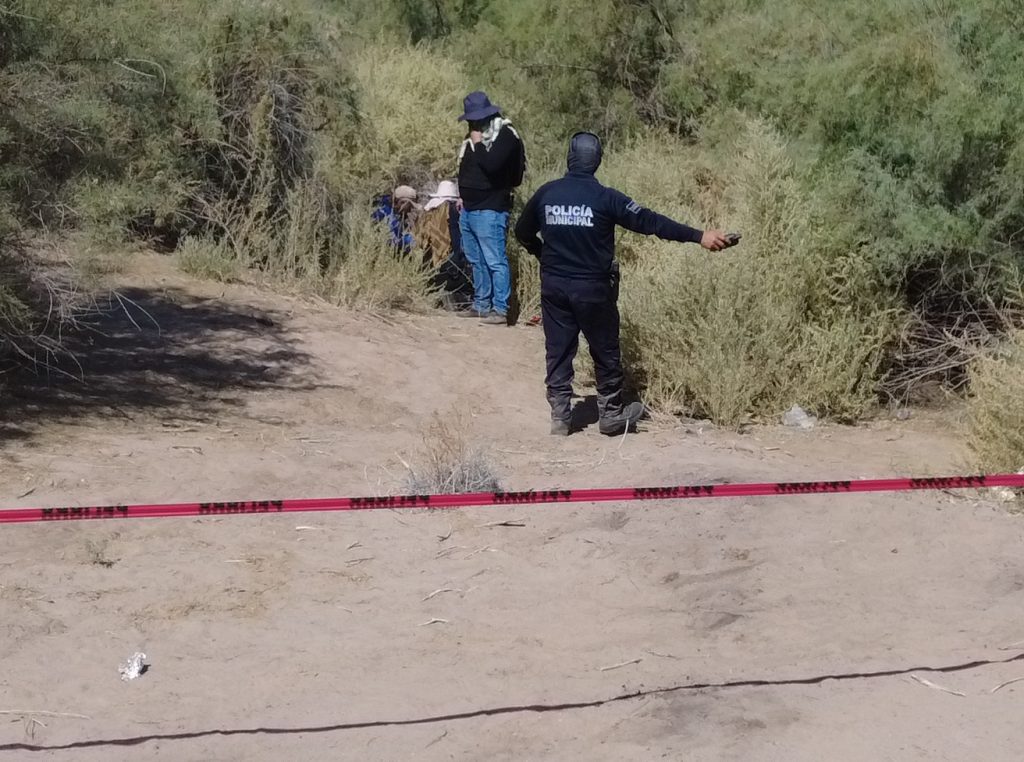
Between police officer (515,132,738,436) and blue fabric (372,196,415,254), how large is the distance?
4.05 m

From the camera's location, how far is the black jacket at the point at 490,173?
440 inches

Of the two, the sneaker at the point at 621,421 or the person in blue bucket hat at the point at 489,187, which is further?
the person in blue bucket hat at the point at 489,187

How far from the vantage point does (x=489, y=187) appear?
11.3m

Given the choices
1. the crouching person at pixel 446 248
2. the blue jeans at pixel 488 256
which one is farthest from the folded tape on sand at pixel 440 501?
the crouching person at pixel 446 248

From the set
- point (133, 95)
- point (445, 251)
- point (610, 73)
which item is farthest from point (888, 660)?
point (610, 73)

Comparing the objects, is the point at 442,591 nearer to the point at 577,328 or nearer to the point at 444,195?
the point at 577,328

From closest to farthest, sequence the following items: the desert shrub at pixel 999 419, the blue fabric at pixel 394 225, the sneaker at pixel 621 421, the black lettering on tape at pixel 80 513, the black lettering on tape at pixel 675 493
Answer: the black lettering on tape at pixel 80 513 < the black lettering on tape at pixel 675 493 < the desert shrub at pixel 999 419 < the sneaker at pixel 621 421 < the blue fabric at pixel 394 225

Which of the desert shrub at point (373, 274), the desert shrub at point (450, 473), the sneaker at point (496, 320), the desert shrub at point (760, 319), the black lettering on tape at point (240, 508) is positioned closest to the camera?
the black lettering on tape at point (240, 508)

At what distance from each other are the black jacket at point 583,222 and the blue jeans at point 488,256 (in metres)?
3.12

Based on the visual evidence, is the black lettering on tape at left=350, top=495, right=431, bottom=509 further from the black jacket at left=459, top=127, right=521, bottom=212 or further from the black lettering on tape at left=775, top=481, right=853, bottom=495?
the black jacket at left=459, top=127, right=521, bottom=212

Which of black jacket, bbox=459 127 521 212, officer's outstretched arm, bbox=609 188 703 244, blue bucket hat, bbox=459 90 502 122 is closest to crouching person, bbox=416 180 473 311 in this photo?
black jacket, bbox=459 127 521 212

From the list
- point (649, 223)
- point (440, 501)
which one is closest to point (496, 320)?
point (649, 223)

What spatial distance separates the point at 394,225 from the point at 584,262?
483 cm

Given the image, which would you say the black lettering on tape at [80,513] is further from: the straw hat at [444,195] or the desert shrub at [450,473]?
the straw hat at [444,195]
